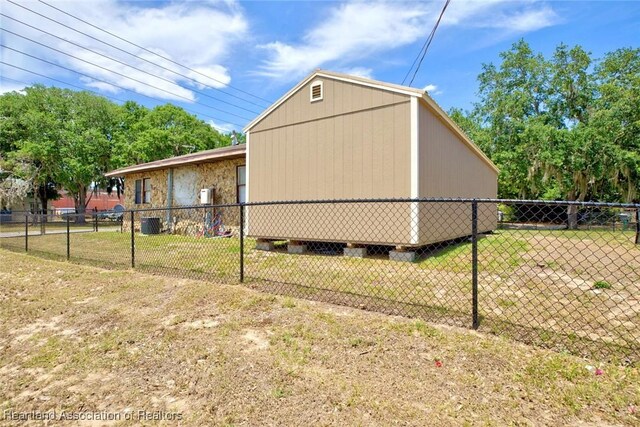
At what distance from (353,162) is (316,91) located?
1.81 metres

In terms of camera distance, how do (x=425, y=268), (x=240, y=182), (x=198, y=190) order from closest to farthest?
(x=425, y=268) → (x=240, y=182) → (x=198, y=190)

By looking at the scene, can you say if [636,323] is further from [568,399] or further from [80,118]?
[80,118]

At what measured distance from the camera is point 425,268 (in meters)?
5.29

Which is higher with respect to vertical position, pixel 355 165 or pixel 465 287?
pixel 355 165

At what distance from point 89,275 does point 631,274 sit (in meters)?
8.28

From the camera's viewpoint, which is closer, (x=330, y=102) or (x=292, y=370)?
(x=292, y=370)

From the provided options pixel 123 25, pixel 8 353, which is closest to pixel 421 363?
pixel 8 353

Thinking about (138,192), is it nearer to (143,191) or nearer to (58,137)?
(143,191)

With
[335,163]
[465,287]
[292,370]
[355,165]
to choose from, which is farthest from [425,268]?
[292,370]

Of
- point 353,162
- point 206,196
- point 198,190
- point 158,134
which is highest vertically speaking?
point 158,134

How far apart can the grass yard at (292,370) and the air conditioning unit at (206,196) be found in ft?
25.4

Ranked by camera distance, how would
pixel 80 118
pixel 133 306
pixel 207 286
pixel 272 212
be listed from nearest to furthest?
pixel 133 306
pixel 207 286
pixel 272 212
pixel 80 118

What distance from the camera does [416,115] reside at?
18.6 feet

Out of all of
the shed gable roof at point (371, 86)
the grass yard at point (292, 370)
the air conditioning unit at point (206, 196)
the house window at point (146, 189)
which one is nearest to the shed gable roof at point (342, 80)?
the shed gable roof at point (371, 86)
